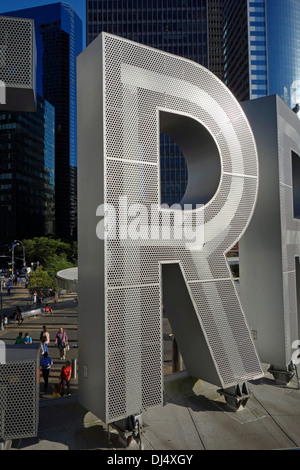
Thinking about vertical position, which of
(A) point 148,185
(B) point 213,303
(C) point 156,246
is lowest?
(B) point 213,303

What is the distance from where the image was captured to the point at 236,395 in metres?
9.41

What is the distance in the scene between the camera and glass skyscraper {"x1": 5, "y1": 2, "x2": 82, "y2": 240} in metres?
139

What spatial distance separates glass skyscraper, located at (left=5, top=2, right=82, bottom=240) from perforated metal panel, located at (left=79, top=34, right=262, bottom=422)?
13009cm

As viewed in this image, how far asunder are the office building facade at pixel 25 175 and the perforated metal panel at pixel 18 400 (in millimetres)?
85621

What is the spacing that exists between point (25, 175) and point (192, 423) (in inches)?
3581

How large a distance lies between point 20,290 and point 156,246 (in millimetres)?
42157

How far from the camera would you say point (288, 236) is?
41.0 feet

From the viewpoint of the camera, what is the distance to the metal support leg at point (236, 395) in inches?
368

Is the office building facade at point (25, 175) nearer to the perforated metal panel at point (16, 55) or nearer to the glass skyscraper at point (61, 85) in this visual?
the glass skyscraper at point (61, 85)

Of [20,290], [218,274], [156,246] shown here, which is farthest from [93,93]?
[20,290]

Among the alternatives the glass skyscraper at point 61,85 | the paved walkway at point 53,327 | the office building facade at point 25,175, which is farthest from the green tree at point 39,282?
the glass skyscraper at point 61,85

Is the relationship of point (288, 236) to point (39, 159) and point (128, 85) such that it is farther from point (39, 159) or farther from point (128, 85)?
point (39, 159)

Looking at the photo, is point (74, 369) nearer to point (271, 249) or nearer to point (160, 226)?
point (160, 226)

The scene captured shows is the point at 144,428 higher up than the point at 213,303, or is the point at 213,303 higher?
the point at 213,303
